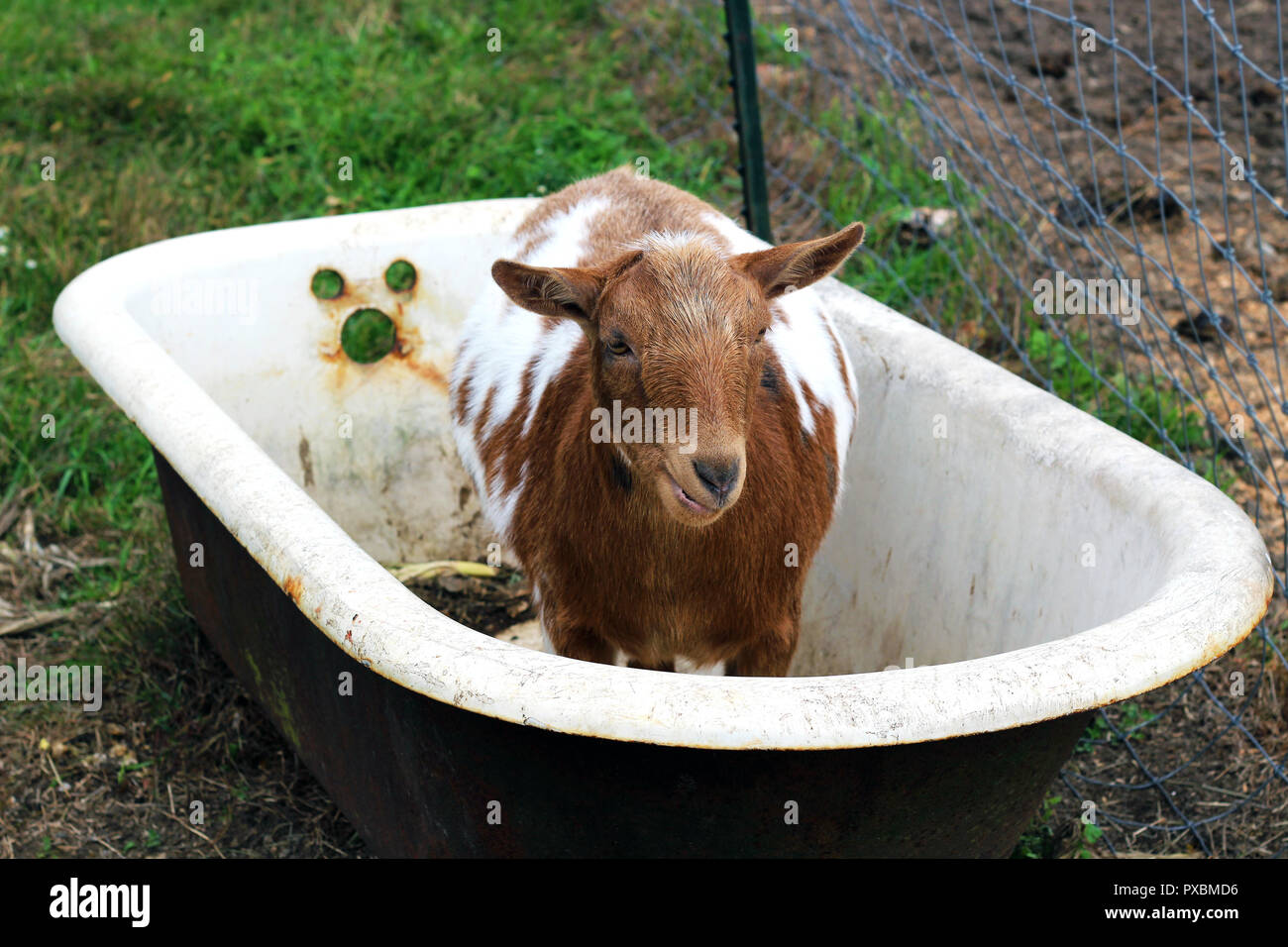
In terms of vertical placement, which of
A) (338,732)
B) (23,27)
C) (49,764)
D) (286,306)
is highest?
(23,27)

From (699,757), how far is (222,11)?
6176mm

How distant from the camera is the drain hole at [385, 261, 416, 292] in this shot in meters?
3.98

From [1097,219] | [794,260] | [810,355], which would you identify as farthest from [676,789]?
[1097,219]

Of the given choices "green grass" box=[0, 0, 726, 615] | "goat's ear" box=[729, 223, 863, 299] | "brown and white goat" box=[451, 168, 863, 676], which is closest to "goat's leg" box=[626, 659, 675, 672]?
"brown and white goat" box=[451, 168, 863, 676]

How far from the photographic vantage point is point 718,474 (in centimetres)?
221

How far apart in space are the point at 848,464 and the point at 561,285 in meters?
1.34

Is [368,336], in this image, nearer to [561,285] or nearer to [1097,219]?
[561,285]

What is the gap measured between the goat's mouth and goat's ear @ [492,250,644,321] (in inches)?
15.1

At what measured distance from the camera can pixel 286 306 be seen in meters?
3.86

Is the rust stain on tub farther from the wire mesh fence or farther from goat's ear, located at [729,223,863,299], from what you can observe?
the wire mesh fence

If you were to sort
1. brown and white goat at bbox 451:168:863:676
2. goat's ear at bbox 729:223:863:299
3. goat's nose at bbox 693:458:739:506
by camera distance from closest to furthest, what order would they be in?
goat's nose at bbox 693:458:739:506 → brown and white goat at bbox 451:168:863:676 → goat's ear at bbox 729:223:863:299
